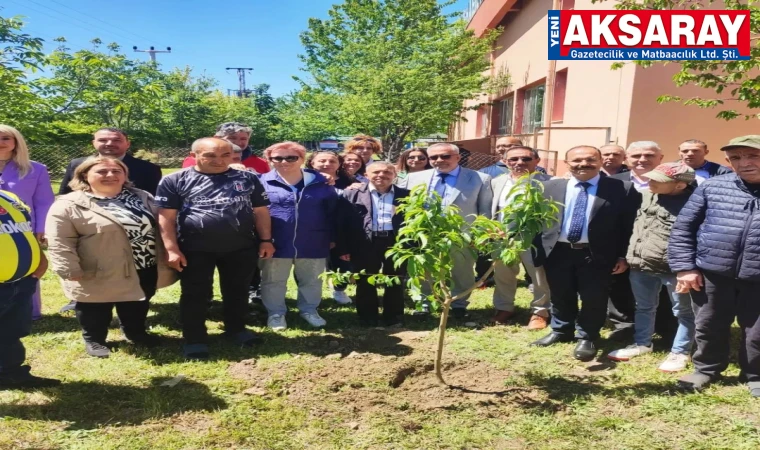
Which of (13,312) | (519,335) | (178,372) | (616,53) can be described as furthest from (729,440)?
(616,53)

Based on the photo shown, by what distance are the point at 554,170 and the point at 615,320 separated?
374 inches

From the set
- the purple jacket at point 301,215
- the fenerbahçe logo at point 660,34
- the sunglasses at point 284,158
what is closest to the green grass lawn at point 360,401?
the purple jacket at point 301,215

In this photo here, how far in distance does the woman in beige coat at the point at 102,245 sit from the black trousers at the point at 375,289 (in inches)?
72.1

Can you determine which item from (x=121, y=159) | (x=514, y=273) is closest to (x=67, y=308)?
(x=121, y=159)

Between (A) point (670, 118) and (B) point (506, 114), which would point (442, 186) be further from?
(B) point (506, 114)

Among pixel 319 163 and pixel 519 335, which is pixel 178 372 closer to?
pixel 319 163

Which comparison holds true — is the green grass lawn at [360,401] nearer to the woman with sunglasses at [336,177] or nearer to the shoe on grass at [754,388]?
the shoe on grass at [754,388]

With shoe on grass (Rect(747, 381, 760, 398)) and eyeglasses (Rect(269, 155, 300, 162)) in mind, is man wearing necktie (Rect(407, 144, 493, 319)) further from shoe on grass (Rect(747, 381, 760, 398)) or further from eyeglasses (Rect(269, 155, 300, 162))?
shoe on grass (Rect(747, 381, 760, 398))

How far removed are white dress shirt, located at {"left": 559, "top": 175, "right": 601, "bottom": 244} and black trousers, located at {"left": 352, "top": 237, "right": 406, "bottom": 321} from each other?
61.6 inches

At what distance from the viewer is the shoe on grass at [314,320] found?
4965 mm

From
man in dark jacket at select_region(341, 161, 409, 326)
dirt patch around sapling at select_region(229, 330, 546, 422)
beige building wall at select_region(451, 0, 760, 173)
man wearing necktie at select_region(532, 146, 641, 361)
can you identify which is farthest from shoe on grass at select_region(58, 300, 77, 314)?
beige building wall at select_region(451, 0, 760, 173)

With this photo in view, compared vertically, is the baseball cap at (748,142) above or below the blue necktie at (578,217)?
above

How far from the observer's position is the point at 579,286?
423 cm

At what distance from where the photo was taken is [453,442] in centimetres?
297
